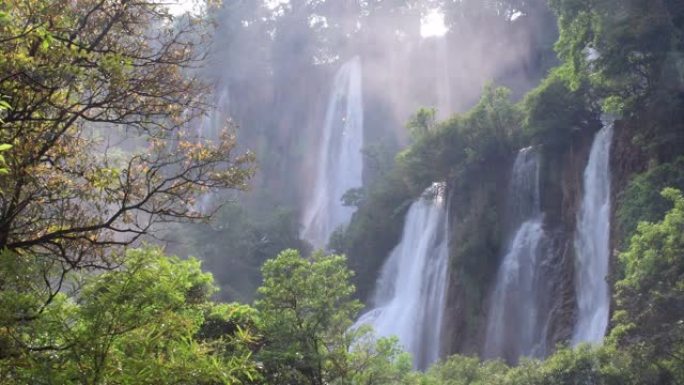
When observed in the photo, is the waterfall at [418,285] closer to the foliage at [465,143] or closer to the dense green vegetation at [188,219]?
the foliage at [465,143]

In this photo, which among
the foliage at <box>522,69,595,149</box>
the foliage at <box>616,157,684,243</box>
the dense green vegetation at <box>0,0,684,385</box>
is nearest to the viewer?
the dense green vegetation at <box>0,0,684,385</box>

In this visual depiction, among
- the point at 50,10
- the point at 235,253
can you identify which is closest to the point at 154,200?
the point at 50,10

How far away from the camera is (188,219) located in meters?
7.49

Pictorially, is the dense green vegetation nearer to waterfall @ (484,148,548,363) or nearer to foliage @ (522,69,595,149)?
foliage @ (522,69,595,149)

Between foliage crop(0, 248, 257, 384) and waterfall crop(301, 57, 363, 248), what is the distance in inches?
1528

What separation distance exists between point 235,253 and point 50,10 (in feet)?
110

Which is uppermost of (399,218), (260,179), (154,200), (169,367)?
(260,179)

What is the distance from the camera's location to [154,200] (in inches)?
282

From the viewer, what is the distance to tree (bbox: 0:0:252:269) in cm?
584

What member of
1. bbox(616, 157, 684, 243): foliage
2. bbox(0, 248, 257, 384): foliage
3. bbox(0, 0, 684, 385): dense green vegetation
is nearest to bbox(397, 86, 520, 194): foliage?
bbox(0, 0, 684, 385): dense green vegetation

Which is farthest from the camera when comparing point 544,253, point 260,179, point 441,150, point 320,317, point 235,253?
point 260,179

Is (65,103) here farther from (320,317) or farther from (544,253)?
(544,253)

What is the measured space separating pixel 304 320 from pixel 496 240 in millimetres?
15826

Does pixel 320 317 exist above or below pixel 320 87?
below
